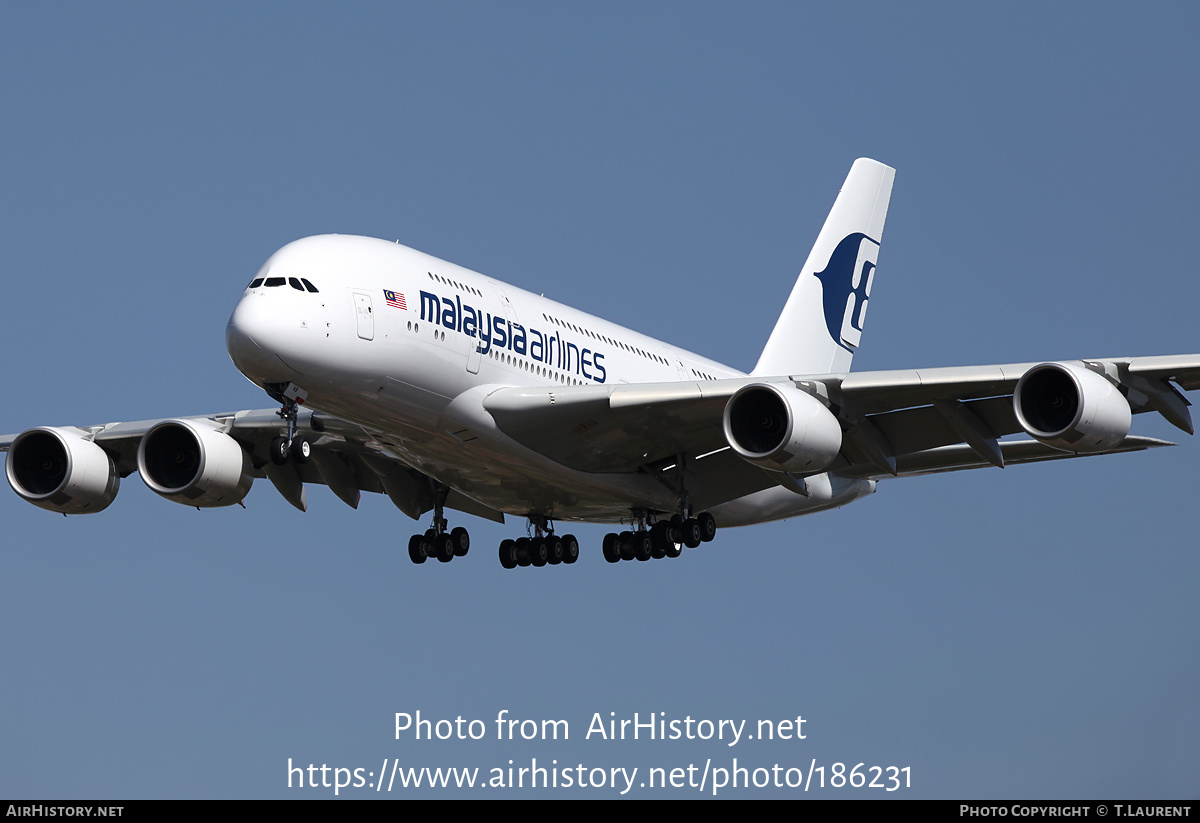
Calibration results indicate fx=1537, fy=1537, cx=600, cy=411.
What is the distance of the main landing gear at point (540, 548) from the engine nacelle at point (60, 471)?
7.98m

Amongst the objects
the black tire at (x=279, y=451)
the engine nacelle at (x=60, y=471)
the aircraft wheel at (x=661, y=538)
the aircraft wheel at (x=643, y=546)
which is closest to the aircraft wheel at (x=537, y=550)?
the aircraft wheel at (x=643, y=546)

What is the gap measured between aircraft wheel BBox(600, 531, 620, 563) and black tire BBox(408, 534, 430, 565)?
3755 millimetres

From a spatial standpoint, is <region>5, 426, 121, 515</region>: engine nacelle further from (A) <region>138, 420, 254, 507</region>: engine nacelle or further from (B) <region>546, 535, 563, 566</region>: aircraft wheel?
(B) <region>546, 535, 563, 566</region>: aircraft wheel

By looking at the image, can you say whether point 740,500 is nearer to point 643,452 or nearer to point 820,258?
point 643,452

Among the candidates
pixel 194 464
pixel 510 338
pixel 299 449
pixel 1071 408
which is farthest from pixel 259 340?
pixel 1071 408

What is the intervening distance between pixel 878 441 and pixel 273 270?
34.7 feet

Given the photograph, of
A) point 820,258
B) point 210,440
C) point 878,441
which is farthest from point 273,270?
point 820,258

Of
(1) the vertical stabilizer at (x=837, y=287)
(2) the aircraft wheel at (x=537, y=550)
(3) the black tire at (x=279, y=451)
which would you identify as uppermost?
(1) the vertical stabilizer at (x=837, y=287)

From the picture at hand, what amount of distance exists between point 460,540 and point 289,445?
7619mm

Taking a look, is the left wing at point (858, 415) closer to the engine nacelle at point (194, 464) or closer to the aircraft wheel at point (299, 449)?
the aircraft wheel at point (299, 449)

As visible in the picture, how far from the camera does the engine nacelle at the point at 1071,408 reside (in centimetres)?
2328

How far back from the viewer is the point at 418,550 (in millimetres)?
A: 31344

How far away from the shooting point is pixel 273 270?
23984 mm
